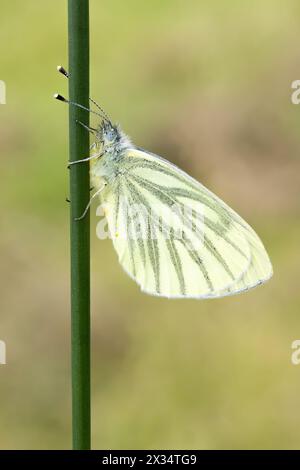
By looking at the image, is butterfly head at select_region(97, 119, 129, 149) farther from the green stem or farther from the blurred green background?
the blurred green background

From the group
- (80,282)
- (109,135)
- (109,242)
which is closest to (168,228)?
(109,135)

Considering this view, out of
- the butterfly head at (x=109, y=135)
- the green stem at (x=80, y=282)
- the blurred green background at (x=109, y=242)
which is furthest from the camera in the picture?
the blurred green background at (x=109, y=242)

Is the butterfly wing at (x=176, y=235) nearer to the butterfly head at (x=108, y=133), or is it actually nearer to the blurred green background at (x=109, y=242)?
the butterfly head at (x=108, y=133)

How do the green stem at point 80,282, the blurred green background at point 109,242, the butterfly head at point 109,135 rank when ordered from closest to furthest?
1. the green stem at point 80,282
2. the butterfly head at point 109,135
3. the blurred green background at point 109,242

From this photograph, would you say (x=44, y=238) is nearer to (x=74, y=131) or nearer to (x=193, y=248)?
(x=193, y=248)

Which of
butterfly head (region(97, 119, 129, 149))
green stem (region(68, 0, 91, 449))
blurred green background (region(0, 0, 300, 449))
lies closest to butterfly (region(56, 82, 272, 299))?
butterfly head (region(97, 119, 129, 149))

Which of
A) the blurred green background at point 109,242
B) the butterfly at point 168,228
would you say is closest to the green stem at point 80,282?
the butterfly at point 168,228
